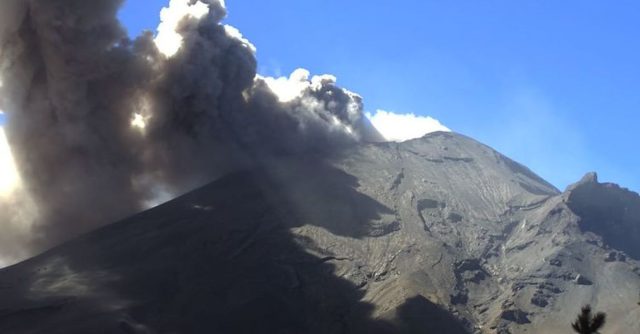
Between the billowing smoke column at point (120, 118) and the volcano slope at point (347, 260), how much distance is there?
6.61 metres

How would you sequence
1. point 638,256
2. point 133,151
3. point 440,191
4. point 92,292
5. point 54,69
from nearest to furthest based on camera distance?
point 92,292 < point 54,69 < point 133,151 < point 638,256 < point 440,191

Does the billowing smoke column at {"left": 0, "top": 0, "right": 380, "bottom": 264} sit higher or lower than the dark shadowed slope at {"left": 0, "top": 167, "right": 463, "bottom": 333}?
higher

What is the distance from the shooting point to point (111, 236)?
236ft

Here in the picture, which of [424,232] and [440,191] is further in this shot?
[440,191]

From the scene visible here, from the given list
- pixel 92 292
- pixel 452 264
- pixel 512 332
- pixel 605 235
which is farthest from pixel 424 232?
pixel 92 292

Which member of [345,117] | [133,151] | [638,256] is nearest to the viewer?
[133,151]

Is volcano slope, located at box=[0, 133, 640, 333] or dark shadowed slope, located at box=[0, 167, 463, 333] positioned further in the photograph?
volcano slope, located at box=[0, 133, 640, 333]

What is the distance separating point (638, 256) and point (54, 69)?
3057 inches

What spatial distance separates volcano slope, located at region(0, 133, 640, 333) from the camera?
195ft

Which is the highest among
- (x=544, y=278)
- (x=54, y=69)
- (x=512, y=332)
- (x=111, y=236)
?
(x=54, y=69)

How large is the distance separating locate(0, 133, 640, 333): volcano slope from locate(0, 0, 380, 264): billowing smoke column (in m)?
6.61

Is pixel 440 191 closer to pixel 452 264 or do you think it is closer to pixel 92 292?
pixel 452 264

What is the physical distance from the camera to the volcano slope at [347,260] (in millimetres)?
59406

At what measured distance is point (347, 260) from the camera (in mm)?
75625
